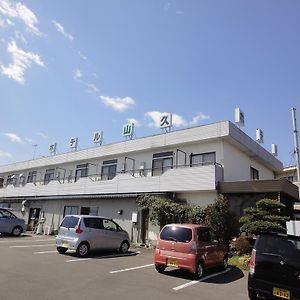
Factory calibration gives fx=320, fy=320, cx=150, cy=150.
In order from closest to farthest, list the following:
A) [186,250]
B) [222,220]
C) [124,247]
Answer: [186,250] → [124,247] → [222,220]

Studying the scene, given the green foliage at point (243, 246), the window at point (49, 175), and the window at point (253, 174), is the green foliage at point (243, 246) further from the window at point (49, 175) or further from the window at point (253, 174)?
the window at point (49, 175)

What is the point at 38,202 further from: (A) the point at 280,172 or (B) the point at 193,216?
(A) the point at 280,172

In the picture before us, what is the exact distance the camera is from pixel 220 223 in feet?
51.3

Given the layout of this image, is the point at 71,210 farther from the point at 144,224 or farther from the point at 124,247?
the point at 124,247

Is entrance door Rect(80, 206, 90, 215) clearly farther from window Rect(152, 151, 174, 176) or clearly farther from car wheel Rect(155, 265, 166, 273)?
car wheel Rect(155, 265, 166, 273)

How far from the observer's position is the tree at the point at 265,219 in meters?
13.7

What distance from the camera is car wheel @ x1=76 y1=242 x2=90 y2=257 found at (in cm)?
1293

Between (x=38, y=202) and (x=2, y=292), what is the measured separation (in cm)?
2402

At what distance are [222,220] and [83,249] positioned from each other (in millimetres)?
6794

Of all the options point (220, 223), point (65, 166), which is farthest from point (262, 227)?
point (65, 166)

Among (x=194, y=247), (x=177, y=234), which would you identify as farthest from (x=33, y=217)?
(x=194, y=247)

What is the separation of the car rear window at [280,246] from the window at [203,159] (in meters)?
11.5

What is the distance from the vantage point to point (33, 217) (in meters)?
29.8

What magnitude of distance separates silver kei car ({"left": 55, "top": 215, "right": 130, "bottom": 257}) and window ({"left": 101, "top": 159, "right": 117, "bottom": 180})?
9751mm
